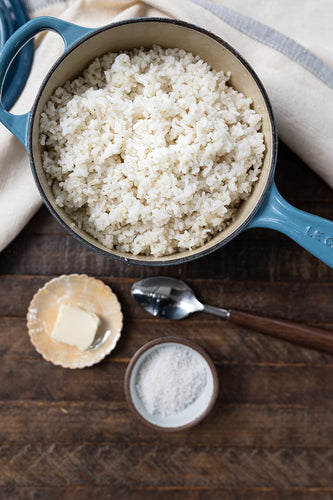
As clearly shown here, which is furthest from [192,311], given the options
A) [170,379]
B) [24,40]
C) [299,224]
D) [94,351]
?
[24,40]

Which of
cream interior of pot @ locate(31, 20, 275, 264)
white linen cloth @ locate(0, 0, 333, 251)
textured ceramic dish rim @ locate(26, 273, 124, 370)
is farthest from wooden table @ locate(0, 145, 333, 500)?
cream interior of pot @ locate(31, 20, 275, 264)

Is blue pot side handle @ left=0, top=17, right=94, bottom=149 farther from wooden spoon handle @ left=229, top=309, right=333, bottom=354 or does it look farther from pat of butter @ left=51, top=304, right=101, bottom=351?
wooden spoon handle @ left=229, top=309, right=333, bottom=354

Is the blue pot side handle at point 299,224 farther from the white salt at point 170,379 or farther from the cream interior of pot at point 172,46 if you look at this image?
the white salt at point 170,379

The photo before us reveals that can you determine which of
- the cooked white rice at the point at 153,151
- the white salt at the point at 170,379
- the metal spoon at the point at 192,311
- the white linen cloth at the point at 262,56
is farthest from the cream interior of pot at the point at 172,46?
the white salt at the point at 170,379

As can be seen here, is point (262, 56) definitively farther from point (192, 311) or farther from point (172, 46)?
point (192, 311)

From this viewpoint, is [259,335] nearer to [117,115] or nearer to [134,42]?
[117,115]

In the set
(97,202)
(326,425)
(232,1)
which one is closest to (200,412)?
(326,425)
